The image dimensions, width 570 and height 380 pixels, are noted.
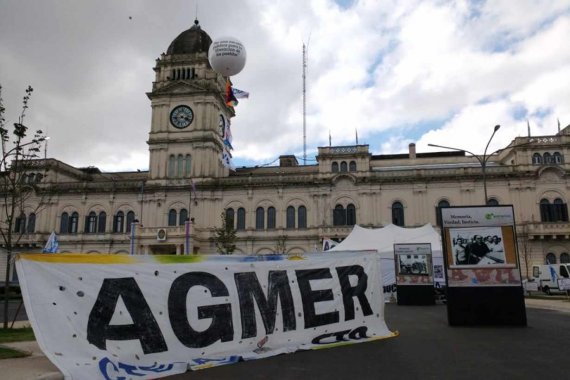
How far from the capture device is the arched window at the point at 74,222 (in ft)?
175

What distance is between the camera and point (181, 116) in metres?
53.0

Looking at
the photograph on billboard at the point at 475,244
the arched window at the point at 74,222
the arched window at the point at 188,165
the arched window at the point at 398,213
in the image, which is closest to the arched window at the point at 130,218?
the arched window at the point at 74,222

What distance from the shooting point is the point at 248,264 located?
9.79m

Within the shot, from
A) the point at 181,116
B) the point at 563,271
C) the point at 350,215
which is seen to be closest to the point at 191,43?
the point at 181,116

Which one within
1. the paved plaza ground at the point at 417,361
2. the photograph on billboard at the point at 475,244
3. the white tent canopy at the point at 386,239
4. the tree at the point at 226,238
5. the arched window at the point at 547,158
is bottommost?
the paved plaza ground at the point at 417,361

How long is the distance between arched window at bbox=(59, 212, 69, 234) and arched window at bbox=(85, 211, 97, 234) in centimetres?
235

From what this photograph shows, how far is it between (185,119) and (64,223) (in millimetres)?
18357

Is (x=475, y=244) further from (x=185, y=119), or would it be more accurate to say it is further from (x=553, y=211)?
(x=185, y=119)

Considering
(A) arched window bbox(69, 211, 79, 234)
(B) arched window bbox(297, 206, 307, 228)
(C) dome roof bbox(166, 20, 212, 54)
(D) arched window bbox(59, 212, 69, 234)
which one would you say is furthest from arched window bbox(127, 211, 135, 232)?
(C) dome roof bbox(166, 20, 212, 54)

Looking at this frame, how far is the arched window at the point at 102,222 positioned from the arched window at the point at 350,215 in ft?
89.2

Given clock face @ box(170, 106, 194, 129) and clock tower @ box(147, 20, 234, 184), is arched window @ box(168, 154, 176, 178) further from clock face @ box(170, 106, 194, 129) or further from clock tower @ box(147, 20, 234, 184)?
clock face @ box(170, 106, 194, 129)

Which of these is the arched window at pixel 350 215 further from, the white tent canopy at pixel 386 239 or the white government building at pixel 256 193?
the white tent canopy at pixel 386 239

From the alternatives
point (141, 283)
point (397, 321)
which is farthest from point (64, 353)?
point (397, 321)

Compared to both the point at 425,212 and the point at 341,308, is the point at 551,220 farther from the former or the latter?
the point at 341,308
